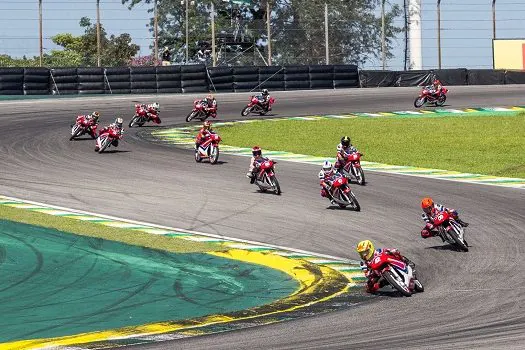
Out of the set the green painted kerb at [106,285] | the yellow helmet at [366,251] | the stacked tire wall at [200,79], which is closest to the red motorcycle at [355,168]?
the green painted kerb at [106,285]

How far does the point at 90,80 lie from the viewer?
52688 millimetres

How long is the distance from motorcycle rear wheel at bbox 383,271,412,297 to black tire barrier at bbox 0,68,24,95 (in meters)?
36.5

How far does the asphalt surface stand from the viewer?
13711 millimetres

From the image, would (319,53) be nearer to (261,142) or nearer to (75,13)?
(75,13)

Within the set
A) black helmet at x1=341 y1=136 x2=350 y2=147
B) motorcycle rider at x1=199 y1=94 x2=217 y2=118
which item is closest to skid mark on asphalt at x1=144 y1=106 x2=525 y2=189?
motorcycle rider at x1=199 y1=94 x2=217 y2=118

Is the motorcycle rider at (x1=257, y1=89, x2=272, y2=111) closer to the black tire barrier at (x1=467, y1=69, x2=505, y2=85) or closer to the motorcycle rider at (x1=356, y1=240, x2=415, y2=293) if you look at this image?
the black tire barrier at (x1=467, y1=69, x2=505, y2=85)

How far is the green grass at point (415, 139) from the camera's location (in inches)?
1331

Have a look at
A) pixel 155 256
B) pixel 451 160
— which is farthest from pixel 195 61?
pixel 155 256

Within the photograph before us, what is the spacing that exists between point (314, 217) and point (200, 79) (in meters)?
30.2

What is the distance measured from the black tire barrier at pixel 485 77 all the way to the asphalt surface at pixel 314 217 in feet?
73.1

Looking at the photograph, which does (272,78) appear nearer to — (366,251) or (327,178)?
(327,178)

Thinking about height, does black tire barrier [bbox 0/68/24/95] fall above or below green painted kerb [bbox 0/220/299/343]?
above

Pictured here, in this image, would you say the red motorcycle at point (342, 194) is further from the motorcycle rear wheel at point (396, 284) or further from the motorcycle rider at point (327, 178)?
the motorcycle rear wheel at point (396, 284)

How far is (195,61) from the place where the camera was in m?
61.7
